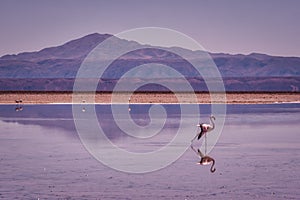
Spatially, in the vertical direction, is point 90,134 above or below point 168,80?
below

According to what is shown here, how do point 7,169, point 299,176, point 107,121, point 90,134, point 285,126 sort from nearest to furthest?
1. point 299,176
2. point 7,169
3. point 90,134
4. point 285,126
5. point 107,121

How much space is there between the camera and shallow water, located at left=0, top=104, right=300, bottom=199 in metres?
14.7

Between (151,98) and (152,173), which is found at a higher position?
(151,98)

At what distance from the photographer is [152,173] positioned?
684 inches

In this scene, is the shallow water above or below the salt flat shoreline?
below

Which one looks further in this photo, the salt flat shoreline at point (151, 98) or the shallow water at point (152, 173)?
the salt flat shoreline at point (151, 98)

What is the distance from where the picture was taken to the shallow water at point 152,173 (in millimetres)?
14734

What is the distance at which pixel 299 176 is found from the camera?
54.2 ft

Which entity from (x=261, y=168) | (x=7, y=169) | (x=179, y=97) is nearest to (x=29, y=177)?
(x=7, y=169)

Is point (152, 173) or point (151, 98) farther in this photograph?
point (151, 98)

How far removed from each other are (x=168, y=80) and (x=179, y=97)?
123 m

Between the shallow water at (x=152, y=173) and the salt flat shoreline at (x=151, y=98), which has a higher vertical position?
the salt flat shoreline at (x=151, y=98)

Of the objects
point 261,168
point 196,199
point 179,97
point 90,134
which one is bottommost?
point 196,199

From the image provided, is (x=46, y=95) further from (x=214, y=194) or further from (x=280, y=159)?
(x=214, y=194)
